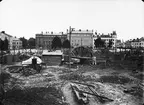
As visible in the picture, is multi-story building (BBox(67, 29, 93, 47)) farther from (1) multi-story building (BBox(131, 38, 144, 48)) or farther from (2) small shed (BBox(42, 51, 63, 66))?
(2) small shed (BBox(42, 51, 63, 66))

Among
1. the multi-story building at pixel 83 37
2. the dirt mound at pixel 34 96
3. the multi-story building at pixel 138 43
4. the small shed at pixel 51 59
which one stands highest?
the multi-story building at pixel 83 37

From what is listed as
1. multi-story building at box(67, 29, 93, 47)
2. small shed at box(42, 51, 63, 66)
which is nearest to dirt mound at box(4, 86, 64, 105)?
small shed at box(42, 51, 63, 66)

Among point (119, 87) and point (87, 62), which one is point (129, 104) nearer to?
point (119, 87)

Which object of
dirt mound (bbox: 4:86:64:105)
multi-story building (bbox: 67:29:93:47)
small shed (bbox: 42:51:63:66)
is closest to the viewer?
dirt mound (bbox: 4:86:64:105)

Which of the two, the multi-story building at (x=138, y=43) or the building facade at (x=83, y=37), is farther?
the building facade at (x=83, y=37)

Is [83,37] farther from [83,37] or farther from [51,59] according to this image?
[51,59]

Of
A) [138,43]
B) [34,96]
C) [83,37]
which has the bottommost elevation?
[34,96]

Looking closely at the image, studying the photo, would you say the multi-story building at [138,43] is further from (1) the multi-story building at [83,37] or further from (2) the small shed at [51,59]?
(2) the small shed at [51,59]

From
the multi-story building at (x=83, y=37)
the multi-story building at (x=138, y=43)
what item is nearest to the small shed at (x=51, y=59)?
the multi-story building at (x=83, y=37)

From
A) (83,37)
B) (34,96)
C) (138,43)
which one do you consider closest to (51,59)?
(34,96)

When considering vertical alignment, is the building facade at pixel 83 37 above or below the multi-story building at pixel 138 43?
above

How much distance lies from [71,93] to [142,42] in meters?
103

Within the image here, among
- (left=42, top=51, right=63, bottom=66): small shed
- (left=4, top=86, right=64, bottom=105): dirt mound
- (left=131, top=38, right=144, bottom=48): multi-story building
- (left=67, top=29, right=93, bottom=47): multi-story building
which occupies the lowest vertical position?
(left=4, top=86, right=64, bottom=105): dirt mound

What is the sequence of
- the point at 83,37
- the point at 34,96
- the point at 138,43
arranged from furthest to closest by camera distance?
the point at 138,43 → the point at 83,37 → the point at 34,96
